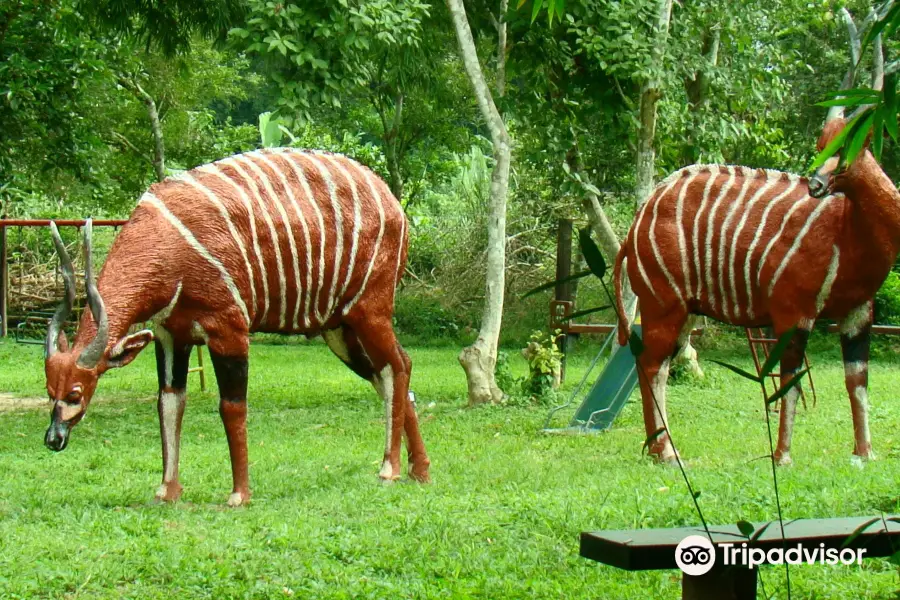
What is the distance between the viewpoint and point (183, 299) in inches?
264

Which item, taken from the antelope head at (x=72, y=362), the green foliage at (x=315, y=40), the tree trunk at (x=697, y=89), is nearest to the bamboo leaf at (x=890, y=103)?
the antelope head at (x=72, y=362)

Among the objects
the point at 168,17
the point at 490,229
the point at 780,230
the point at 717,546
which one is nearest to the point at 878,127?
the point at 717,546

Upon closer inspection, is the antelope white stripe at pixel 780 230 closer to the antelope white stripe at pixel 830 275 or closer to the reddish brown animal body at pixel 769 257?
the reddish brown animal body at pixel 769 257

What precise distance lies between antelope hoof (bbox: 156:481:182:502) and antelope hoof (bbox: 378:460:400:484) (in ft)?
4.43

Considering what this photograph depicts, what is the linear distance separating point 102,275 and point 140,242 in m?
0.30

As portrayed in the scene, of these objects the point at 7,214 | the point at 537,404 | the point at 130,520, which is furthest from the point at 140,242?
the point at 7,214

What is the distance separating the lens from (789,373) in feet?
25.6

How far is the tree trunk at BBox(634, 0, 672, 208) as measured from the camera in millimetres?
11711

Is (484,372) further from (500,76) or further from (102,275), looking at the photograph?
(102,275)

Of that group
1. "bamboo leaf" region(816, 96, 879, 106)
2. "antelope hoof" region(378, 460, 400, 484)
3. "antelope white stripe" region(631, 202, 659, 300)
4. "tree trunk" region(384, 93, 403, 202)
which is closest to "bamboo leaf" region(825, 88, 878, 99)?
"bamboo leaf" region(816, 96, 879, 106)

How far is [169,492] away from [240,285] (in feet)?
4.40

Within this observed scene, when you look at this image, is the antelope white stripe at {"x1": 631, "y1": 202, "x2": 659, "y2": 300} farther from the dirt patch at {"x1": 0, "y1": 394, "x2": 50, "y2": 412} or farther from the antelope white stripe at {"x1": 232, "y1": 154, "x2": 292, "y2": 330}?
the dirt patch at {"x1": 0, "y1": 394, "x2": 50, "y2": 412}

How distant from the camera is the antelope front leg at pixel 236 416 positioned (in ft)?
22.4

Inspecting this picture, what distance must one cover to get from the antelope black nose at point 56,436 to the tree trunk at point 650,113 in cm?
699
